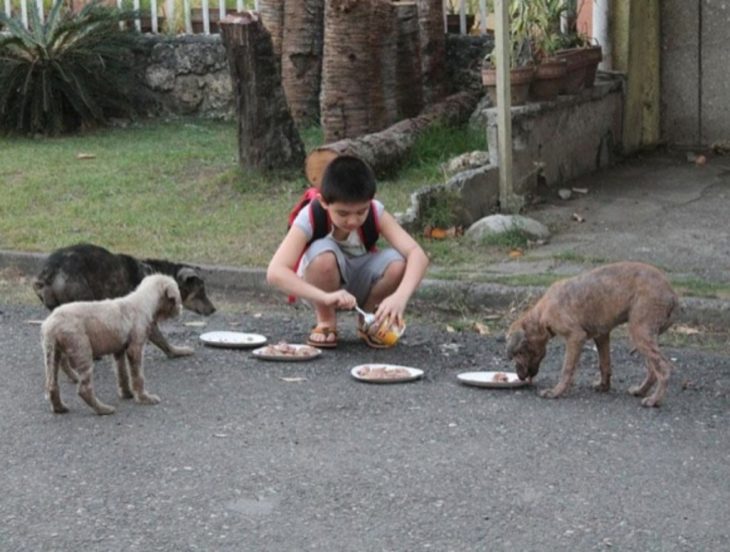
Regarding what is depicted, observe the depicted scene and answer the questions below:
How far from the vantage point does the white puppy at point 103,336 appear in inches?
258

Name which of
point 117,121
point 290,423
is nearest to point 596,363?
point 290,423

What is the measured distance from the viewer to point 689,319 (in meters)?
8.18

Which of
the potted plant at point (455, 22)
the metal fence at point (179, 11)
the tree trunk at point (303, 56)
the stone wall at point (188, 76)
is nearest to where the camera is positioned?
the tree trunk at point (303, 56)

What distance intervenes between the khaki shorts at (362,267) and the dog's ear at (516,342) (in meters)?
1.08

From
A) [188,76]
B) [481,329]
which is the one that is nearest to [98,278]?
[481,329]

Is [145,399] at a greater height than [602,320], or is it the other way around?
[602,320]

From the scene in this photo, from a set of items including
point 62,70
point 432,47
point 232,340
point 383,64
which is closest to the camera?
point 232,340

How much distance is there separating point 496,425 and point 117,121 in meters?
9.95

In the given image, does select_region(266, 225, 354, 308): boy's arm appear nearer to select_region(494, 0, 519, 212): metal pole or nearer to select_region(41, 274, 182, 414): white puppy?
select_region(41, 274, 182, 414): white puppy

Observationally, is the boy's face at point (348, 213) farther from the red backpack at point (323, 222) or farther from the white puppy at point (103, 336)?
the white puppy at point (103, 336)

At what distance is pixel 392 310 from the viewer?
7336 mm

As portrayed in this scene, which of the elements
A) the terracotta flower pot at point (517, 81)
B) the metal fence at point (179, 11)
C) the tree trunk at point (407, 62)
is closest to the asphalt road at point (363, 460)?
the terracotta flower pot at point (517, 81)

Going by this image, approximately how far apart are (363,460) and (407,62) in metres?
7.61

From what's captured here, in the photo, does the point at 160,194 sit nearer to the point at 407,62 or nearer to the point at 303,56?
the point at 407,62
